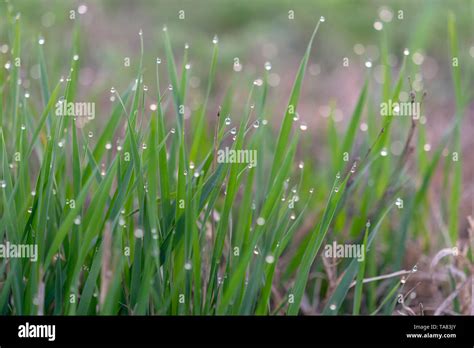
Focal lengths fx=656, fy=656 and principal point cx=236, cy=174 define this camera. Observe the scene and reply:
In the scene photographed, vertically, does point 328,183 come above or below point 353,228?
above

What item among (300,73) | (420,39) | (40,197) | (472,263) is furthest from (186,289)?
(420,39)

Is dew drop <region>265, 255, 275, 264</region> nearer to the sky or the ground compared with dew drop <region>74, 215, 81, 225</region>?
nearer to the ground

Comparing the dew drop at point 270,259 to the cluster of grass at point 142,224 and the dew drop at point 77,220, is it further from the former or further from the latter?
the dew drop at point 77,220

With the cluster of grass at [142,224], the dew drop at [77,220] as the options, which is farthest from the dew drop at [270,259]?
the dew drop at [77,220]

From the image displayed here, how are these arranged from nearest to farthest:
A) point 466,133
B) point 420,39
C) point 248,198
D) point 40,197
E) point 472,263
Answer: point 40,197 < point 248,198 < point 472,263 < point 420,39 < point 466,133

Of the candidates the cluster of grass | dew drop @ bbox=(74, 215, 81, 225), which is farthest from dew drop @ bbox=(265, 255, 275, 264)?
dew drop @ bbox=(74, 215, 81, 225)

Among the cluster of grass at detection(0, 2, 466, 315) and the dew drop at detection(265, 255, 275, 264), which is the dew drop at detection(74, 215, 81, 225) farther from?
the dew drop at detection(265, 255, 275, 264)

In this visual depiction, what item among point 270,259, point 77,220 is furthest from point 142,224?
point 270,259

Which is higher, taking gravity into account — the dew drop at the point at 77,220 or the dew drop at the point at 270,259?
the dew drop at the point at 77,220

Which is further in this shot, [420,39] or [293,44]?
[293,44]

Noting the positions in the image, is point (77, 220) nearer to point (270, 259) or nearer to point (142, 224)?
point (142, 224)
